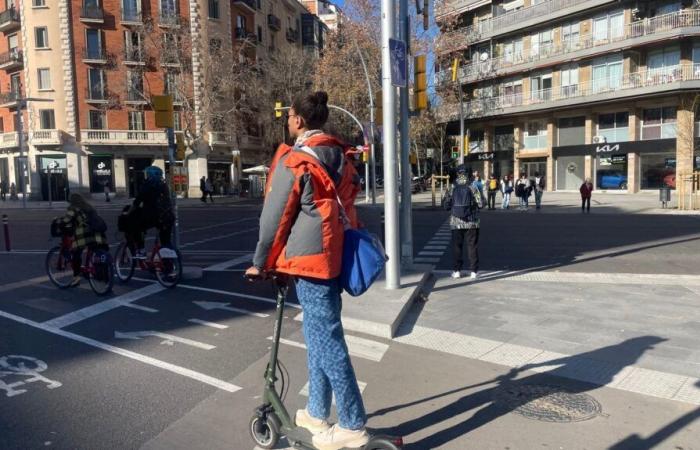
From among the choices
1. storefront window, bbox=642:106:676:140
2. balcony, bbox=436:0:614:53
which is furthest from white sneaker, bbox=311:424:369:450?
storefront window, bbox=642:106:676:140

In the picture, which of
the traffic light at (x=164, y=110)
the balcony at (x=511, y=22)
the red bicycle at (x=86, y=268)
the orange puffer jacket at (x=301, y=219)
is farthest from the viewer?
the balcony at (x=511, y=22)

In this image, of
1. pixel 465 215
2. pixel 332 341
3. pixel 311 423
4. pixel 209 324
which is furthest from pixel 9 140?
pixel 332 341

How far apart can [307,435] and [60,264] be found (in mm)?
6642

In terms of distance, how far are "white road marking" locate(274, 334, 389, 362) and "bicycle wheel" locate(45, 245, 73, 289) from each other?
165 inches

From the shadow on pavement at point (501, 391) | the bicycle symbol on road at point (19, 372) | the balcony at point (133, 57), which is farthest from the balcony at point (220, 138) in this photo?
the shadow on pavement at point (501, 391)

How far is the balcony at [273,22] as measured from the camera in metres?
55.2

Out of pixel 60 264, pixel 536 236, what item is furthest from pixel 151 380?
pixel 536 236

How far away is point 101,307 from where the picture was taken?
701 centimetres

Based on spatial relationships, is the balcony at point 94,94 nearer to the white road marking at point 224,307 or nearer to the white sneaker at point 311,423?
the white road marking at point 224,307

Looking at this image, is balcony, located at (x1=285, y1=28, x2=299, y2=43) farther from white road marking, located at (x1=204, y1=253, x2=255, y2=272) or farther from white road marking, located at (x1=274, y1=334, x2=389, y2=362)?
white road marking, located at (x1=274, y1=334, x2=389, y2=362)

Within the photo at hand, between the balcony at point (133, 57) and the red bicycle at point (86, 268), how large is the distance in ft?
128

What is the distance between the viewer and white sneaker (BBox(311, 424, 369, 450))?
2.97 metres

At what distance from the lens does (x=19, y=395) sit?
4.21 metres

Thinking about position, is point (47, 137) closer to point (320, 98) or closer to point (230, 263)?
point (230, 263)
